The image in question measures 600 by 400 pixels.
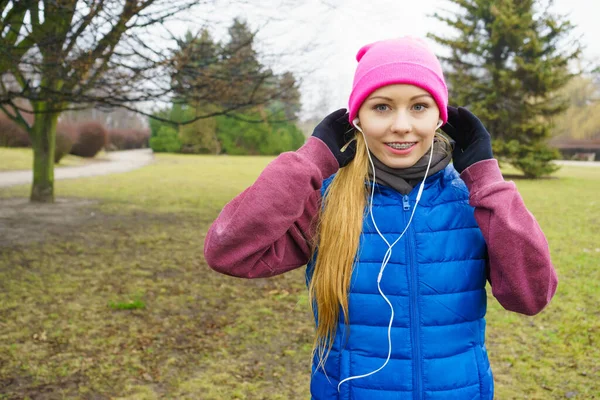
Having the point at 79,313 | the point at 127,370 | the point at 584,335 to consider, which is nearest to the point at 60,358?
the point at 127,370

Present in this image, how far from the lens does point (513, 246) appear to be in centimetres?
136

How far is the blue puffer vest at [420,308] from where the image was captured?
148 cm

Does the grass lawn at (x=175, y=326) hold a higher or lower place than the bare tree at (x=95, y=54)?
lower

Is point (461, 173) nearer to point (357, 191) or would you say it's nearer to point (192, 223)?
point (357, 191)

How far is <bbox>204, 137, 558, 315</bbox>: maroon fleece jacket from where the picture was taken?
1374 millimetres

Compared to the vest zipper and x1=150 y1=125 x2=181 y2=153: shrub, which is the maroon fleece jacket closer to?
the vest zipper

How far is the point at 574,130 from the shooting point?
138 feet

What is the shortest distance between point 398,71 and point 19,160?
2213 centimetres

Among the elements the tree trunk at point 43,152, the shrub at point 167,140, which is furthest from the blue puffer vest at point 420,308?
the shrub at point 167,140

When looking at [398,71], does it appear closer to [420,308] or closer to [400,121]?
[400,121]

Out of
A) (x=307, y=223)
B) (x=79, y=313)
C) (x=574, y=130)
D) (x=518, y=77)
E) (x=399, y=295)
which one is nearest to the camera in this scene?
(x=399, y=295)

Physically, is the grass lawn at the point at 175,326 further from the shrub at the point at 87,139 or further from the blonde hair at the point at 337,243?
the shrub at the point at 87,139

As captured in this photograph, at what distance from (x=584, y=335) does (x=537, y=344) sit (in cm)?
44

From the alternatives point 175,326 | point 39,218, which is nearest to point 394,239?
point 175,326
